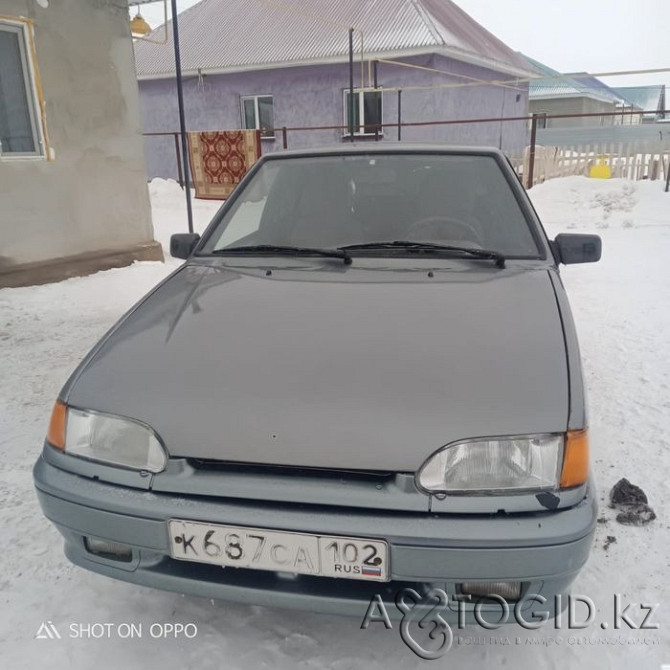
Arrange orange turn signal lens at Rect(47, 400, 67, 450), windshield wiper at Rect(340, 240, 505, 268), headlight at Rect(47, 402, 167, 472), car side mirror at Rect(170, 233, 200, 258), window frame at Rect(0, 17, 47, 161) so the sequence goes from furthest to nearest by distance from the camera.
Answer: window frame at Rect(0, 17, 47, 161)
car side mirror at Rect(170, 233, 200, 258)
windshield wiper at Rect(340, 240, 505, 268)
orange turn signal lens at Rect(47, 400, 67, 450)
headlight at Rect(47, 402, 167, 472)

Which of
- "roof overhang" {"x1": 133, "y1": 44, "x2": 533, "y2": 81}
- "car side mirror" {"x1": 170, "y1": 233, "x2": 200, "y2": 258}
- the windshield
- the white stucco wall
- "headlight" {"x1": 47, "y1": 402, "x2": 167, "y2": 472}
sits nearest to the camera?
"headlight" {"x1": 47, "y1": 402, "x2": 167, "y2": 472}

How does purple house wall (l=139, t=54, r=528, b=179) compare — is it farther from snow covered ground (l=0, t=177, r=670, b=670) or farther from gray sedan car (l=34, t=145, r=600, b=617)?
gray sedan car (l=34, t=145, r=600, b=617)

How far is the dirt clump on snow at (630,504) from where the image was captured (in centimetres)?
238

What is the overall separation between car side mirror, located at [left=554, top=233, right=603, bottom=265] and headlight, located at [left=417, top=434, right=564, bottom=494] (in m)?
1.30

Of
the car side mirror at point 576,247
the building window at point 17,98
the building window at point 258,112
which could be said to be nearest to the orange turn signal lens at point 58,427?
the car side mirror at point 576,247

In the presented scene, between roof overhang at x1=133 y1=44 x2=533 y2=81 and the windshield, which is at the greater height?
roof overhang at x1=133 y1=44 x2=533 y2=81

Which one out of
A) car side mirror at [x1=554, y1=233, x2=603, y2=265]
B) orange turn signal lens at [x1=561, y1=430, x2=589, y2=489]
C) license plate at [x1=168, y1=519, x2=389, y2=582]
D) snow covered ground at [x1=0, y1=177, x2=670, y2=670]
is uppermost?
car side mirror at [x1=554, y1=233, x2=603, y2=265]

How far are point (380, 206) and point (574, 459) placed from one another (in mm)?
1489

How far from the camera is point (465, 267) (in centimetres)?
233

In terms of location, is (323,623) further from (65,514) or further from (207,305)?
(207,305)

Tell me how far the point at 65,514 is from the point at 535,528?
49.7 inches

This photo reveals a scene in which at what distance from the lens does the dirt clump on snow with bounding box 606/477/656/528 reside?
238 cm

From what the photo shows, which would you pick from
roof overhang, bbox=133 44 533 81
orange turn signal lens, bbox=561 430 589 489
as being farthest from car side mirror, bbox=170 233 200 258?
roof overhang, bbox=133 44 533 81

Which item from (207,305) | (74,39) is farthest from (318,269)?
(74,39)
